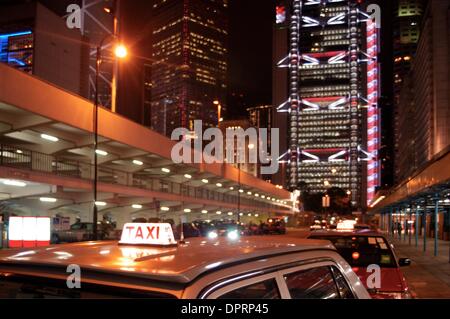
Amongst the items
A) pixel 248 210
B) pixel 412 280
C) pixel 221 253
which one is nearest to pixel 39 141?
pixel 412 280

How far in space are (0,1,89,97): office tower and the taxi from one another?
54.9m

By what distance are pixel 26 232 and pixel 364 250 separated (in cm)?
1266

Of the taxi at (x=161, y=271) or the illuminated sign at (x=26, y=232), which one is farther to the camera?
the illuminated sign at (x=26, y=232)

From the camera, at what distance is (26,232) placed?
1906cm

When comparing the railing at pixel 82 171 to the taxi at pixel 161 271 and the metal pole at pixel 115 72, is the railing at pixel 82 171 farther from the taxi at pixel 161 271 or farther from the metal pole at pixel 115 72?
the taxi at pixel 161 271

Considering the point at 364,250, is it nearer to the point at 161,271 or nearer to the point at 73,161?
the point at 161,271

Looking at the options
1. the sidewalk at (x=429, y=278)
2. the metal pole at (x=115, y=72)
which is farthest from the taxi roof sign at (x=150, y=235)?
the metal pole at (x=115, y=72)

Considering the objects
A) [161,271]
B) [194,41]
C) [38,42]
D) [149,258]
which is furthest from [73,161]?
[194,41]

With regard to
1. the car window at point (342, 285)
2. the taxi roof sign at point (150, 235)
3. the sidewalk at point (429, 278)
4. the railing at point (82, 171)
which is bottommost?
the sidewalk at point (429, 278)

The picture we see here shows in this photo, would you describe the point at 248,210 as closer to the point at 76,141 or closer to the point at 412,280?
the point at 76,141

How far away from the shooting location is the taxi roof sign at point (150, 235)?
3.19 meters

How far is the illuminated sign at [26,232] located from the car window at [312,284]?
673 inches

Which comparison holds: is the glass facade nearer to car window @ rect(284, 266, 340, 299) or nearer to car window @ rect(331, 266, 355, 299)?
car window @ rect(331, 266, 355, 299)
